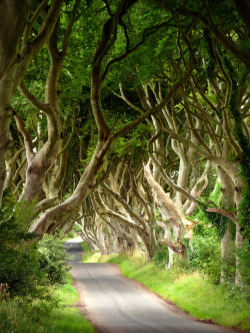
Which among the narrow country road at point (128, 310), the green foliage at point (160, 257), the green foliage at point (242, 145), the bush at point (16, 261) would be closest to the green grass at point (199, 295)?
the green foliage at point (160, 257)

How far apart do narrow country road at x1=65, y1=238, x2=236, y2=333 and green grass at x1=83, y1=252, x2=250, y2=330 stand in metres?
0.47

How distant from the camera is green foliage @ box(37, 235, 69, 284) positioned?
15.6 meters

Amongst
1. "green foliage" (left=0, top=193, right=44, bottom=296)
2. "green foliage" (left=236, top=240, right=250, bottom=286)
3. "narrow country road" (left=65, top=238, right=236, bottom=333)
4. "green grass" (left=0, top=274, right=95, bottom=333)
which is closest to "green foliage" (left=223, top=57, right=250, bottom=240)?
"green foliage" (left=236, top=240, right=250, bottom=286)

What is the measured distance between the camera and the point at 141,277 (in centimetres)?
2295

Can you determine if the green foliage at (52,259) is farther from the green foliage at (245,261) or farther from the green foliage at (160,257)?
the green foliage at (160,257)

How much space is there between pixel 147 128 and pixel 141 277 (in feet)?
29.6

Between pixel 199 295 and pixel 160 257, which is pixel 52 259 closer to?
pixel 199 295

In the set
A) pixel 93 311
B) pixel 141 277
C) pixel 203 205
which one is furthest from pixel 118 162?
pixel 93 311

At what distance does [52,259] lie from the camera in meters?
16.0

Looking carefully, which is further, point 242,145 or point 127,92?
point 127,92

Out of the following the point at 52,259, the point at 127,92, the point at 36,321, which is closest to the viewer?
the point at 36,321

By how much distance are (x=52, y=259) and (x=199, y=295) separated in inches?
235

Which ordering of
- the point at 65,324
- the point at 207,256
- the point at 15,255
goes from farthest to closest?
1. the point at 207,256
2. the point at 65,324
3. the point at 15,255

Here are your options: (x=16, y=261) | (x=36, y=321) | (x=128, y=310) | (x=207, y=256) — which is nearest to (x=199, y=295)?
(x=207, y=256)
